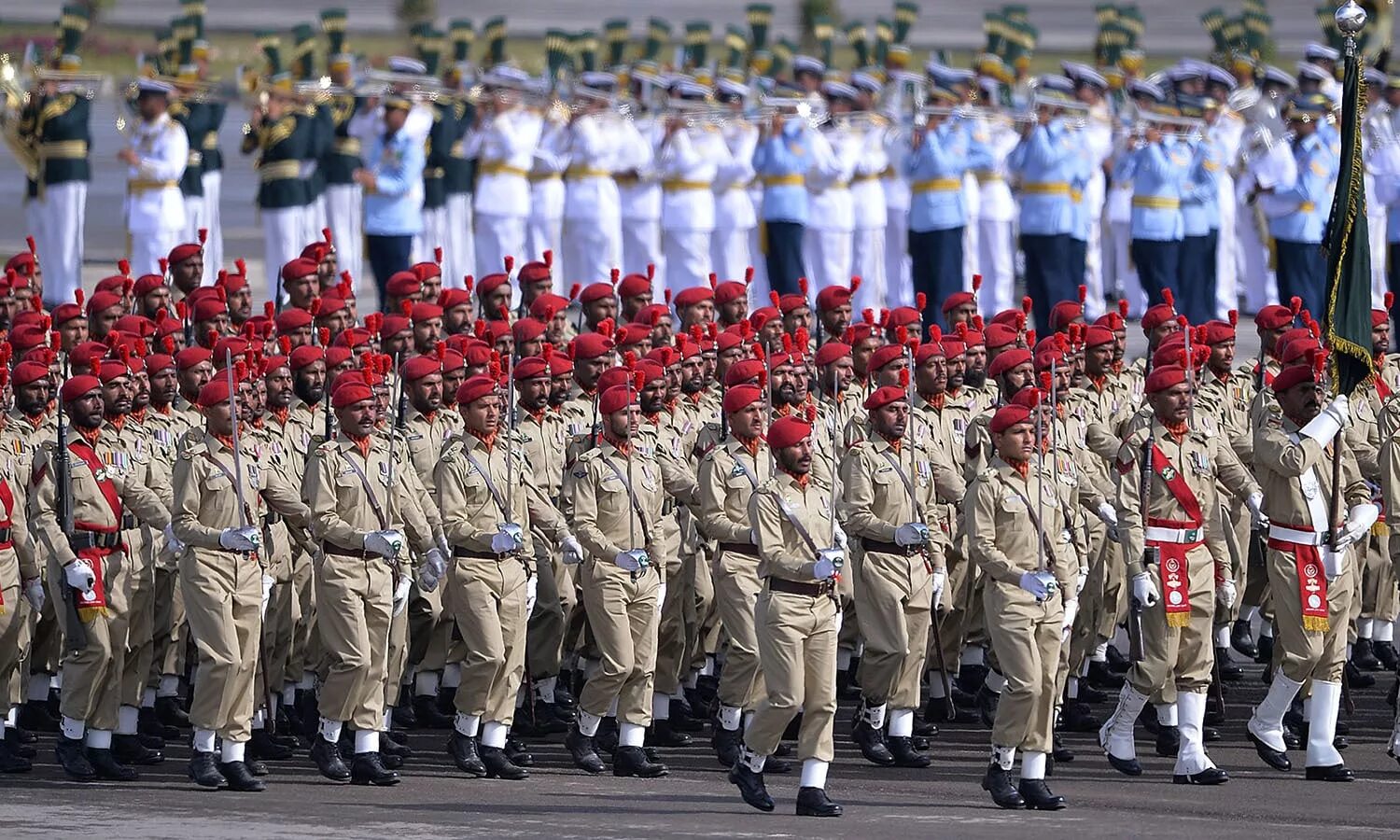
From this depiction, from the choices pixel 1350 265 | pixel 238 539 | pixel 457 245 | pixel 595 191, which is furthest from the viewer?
pixel 457 245

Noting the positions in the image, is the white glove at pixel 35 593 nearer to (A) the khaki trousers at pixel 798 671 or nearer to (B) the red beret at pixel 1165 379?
(A) the khaki trousers at pixel 798 671

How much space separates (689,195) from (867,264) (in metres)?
1.86

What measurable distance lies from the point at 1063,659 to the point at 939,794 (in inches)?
33.9

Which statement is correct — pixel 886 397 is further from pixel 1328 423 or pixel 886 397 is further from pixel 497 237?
pixel 497 237

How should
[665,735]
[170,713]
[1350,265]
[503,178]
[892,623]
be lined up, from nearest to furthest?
[892,623] < [1350,265] < [665,735] < [170,713] < [503,178]

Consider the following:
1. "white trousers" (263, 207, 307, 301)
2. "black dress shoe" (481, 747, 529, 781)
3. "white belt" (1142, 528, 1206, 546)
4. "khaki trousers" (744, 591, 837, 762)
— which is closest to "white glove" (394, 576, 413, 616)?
"black dress shoe" (481, 747, 529, 781)

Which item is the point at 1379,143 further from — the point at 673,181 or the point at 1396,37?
the point at 1396,37

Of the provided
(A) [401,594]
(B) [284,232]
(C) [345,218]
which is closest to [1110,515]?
(A) [401,594]

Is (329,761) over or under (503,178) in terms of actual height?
under

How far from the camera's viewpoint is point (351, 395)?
1305cm

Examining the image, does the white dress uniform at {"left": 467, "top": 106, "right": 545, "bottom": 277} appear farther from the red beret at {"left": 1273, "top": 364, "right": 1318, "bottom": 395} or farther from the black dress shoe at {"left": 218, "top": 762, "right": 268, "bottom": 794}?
the black dress shoe at {"left": 218, "top": 762, "right": 268, "bottom": 794}

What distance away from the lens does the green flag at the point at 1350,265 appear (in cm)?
1351

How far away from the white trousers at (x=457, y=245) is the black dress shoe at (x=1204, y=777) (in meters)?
12.3

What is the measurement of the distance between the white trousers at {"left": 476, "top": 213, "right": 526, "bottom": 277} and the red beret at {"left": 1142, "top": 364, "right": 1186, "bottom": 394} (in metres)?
10.5
